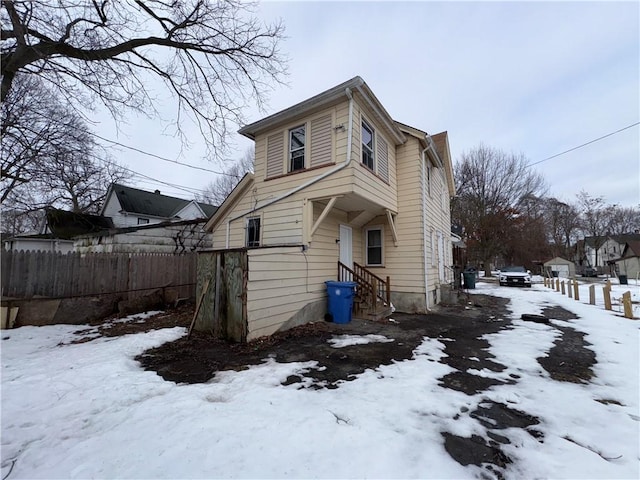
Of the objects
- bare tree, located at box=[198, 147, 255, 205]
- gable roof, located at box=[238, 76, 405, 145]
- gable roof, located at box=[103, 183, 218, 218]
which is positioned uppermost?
bare tree, located at box=[198, 147, 255, 205]

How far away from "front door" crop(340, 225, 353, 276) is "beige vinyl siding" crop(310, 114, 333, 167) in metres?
2.49

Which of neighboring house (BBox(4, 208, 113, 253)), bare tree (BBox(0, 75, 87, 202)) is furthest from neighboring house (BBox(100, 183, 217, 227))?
bare tree (BBox(0, 75, 87, 202))

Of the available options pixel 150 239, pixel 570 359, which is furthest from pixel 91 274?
pixel 570 359

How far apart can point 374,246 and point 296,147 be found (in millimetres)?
4523

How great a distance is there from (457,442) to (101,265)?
8.40 m

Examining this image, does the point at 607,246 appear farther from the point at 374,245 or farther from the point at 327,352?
the point at 327,352

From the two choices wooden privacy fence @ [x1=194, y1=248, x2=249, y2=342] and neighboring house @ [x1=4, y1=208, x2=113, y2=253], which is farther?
neighboring house @ [x1=4, y1=208, x2=113, y2=253]

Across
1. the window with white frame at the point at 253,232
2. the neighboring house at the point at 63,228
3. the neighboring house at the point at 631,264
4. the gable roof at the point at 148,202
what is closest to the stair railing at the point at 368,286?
the window with white frame at the point at 253,232

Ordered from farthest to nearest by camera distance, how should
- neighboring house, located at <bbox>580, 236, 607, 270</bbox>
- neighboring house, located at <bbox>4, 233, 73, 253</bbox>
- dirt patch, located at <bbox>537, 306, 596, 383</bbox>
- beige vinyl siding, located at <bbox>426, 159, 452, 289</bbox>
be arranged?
1. neighboring house, located at <bbox>580, 236, 607, 270</bbox>
2. neighboring house, located at <bbox>4, 233, 73, 253</bbox>
3. beige vinyl siding, located at <bbox>426, 159, 452, 289</bbox>
4. dirt patch, located at <bbox>537, 306, 596, 383</bbox>

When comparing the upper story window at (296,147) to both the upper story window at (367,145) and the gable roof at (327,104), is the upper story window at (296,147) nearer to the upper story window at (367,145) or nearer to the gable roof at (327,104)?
the gable roof at (327,104)

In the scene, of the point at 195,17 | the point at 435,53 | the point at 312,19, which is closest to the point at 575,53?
the point at 435,53

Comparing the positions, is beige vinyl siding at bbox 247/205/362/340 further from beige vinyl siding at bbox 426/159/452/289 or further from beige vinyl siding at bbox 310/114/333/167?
beige vinyl siding at bbox 426/159/452/289

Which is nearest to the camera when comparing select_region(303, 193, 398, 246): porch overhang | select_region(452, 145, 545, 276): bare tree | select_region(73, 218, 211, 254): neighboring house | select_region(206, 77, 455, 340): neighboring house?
select_region(206, 77, 455, 340): neighboring house

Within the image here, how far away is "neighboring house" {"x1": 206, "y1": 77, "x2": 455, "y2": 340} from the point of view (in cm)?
648
